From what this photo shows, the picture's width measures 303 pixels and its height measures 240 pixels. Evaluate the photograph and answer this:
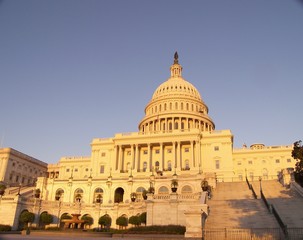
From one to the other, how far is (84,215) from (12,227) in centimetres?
1183

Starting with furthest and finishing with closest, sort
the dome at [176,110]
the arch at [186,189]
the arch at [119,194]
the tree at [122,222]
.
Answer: the dome at [176,110]
the arch at [119,194]
the arch at [186,189]
the tree at [122,222]

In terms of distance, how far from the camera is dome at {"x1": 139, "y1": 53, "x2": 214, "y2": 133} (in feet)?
345

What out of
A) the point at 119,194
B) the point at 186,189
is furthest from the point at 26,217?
the point at 186,189

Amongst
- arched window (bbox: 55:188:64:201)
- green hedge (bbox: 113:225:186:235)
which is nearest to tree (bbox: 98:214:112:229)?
green hedge (bbox: 113:225:186:235)

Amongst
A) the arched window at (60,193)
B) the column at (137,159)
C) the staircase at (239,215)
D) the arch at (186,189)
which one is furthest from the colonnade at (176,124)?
the staircase at (239,215)

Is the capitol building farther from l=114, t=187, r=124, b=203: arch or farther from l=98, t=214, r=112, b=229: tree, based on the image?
l=98, t=214, r=112, b=229: tree

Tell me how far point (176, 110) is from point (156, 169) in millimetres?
27543

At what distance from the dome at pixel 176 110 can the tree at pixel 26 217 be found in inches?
2187

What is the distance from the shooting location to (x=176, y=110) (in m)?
106

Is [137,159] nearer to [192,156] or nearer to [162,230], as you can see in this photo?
[192,156]

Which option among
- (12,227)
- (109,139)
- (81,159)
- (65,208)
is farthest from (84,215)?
(81,159)

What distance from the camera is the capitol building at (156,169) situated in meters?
46.2

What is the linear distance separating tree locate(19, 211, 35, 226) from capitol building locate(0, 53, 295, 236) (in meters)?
0.99

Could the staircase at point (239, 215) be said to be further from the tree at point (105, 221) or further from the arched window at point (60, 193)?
the arched window at point (60, 193)
